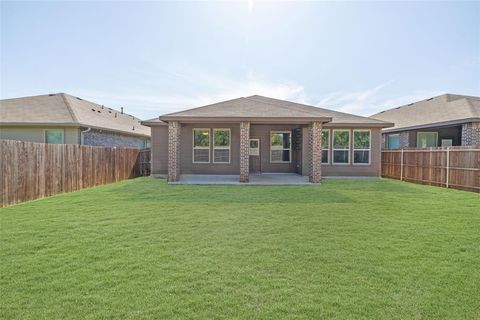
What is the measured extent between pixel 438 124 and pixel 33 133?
22.4m

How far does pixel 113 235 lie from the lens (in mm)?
5035

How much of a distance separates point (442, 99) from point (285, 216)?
19.4m

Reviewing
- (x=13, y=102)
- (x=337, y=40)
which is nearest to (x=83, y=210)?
→ (x=337, y=40)

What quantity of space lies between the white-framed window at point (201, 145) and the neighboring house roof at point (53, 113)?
6251 mm

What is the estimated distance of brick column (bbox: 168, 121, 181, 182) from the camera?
1259cm

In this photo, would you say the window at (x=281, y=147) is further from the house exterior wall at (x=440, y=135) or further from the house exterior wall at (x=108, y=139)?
the house exterior wall at (x=108, y=139)

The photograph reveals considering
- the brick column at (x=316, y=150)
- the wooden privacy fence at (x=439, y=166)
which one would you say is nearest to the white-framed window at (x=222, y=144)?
the brick column at (x=316, y=150)

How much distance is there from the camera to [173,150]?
12688 millimetres

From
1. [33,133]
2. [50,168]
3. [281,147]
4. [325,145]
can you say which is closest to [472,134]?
[325,145]

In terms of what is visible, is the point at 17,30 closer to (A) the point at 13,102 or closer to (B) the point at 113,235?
(A) the point at 13,102

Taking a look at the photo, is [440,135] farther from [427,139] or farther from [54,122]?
[54,122]

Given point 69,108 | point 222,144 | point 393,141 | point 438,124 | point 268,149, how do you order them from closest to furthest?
point 222,144 < point 438,124 < point 268,149 < point 69,108 < point 393,141

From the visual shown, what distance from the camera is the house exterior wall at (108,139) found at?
1664 centimetres

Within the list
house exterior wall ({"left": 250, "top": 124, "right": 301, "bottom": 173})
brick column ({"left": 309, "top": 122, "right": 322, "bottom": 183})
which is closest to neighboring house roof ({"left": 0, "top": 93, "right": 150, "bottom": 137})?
house exterior wall ({"left": 250, "top": 124, "right": 301, "bottom": 173})
